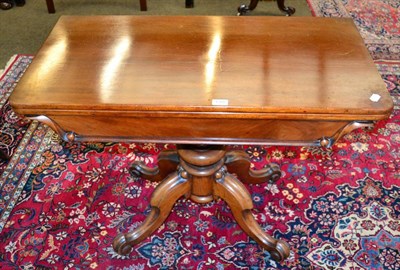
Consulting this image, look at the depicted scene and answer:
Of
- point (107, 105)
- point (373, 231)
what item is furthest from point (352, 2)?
point (107, 105)

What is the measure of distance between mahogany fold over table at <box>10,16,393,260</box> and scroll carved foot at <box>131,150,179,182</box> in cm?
24

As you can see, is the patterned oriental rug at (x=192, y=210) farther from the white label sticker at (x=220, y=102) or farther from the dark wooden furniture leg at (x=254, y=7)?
the dark wooden furniture leg at (x=254, y=7)

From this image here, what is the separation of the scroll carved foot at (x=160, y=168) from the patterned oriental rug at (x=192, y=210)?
0.06 metres

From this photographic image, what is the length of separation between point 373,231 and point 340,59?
76cm

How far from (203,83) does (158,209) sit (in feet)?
1.87

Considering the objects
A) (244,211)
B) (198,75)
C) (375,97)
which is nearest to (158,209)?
(244,211)

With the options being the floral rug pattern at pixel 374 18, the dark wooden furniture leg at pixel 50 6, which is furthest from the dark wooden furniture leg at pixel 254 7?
the dark wooden furniture leg at pixel 50 6

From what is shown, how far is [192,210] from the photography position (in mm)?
1580

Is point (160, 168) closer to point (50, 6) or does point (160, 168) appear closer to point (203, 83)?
point (203, 83)

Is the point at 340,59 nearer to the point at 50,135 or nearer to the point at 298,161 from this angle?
the point at 298,161

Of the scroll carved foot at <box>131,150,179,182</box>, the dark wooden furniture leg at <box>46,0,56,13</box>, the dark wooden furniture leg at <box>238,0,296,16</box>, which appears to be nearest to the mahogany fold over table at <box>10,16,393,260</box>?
the scroll carved foot at <box>131,150,179,182</box>

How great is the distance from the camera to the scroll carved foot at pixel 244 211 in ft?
4.38

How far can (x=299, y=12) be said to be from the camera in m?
2.82

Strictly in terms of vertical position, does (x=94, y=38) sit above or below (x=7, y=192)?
above
